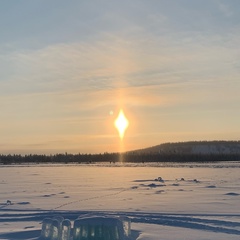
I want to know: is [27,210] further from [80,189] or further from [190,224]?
[80,189]

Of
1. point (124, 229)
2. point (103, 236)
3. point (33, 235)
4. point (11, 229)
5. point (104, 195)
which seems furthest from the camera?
→ point (104, 195)

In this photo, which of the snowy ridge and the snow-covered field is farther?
the snow-covered field

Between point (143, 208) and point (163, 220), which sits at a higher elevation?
point (143, 208)

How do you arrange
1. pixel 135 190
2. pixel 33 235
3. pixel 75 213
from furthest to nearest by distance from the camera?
1. pixel 135 190
2. pixel 75 213
3. pixel 33 235

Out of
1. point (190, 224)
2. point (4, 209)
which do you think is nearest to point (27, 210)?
point (4, 209)

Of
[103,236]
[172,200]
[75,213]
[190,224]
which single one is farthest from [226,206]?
[103,236]

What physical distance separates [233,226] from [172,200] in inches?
194

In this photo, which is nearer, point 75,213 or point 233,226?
point 233,226

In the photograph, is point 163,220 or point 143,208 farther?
point 143,208

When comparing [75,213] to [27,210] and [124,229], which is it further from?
[124,229]

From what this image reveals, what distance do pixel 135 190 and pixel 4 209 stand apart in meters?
6.45

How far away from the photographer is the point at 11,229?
9.96m

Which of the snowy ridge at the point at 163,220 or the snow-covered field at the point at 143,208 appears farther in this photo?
the snow-covered field at the point at 143,208

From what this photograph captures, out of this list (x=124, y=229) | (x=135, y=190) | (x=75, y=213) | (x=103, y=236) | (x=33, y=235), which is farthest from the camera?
(x=135, y=190)
